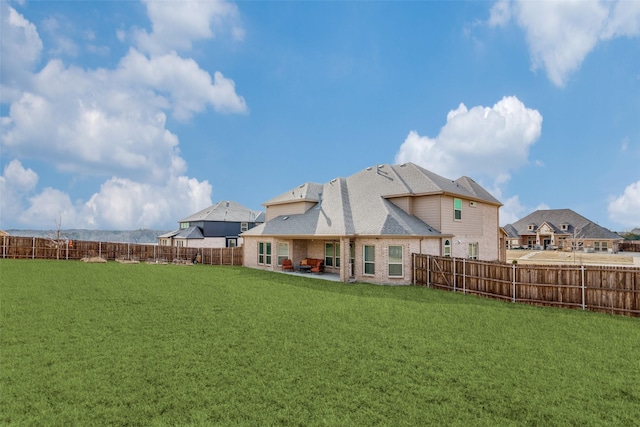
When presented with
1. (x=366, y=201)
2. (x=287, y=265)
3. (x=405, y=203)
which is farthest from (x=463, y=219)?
(x=287, y=265)

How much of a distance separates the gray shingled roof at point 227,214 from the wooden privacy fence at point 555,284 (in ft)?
113

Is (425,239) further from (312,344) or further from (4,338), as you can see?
(4,338)

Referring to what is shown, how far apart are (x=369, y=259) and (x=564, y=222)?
202 ft

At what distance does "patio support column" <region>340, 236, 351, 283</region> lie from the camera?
18.3 meters

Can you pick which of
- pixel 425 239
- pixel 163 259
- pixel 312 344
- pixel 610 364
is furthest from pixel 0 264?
pixel 610 364

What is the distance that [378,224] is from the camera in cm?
1864

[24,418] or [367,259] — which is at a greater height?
[367,259]

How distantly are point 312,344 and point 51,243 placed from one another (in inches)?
1247

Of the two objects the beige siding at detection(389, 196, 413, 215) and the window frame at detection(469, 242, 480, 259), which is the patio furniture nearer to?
the beige siding at detection(389, 196, 413, 215)

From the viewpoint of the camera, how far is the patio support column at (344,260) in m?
18.3

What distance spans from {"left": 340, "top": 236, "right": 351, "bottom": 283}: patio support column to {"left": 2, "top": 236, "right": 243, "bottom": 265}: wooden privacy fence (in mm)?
11812

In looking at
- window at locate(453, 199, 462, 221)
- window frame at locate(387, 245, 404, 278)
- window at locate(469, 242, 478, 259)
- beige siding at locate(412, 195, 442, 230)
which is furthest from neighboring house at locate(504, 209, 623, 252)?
window frame at locate(387, 245, 404, 278)

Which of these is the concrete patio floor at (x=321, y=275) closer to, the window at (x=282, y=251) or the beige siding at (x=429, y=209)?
the window at (x=282, y=251)

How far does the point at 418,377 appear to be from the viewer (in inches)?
242
